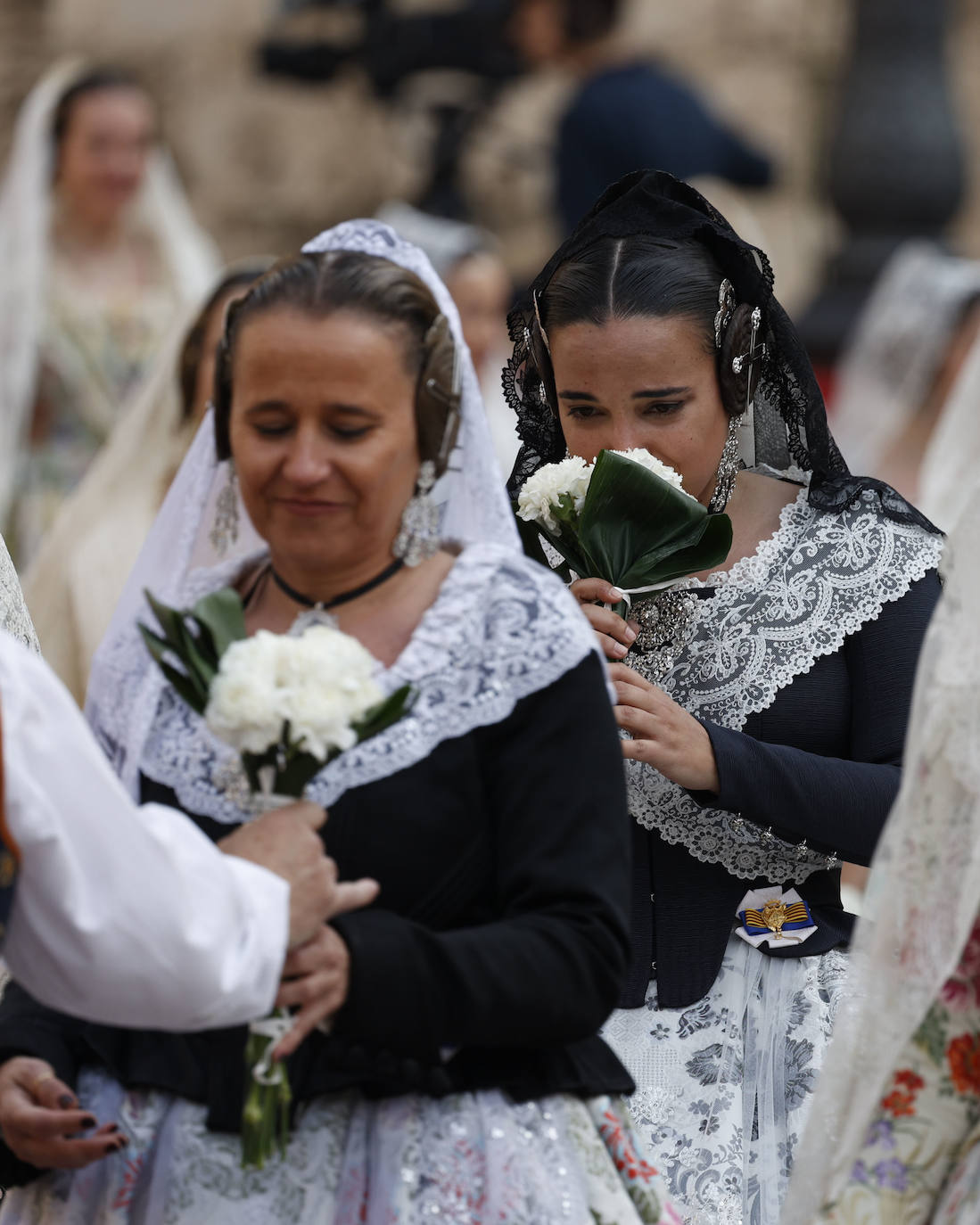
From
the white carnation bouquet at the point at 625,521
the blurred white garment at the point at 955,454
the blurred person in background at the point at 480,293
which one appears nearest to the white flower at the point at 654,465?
the white carnation bouquet at the point at 625,521

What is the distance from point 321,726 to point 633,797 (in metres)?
A: 1.19

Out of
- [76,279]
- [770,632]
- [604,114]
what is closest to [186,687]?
[770,632]

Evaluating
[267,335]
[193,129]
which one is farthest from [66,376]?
[267,335]

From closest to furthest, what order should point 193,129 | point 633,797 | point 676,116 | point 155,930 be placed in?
point 155,930
point 633,797
point 676,116
point 193,129

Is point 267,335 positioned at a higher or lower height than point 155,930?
higher

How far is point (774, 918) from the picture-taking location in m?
3.48

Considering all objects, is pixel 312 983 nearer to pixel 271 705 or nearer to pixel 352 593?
pixel 271 705

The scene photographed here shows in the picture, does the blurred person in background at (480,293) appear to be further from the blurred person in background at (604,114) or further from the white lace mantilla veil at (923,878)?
the white lace mantilla veil at (923,878)

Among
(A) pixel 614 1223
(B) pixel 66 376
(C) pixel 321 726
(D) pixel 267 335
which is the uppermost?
(D) pixel 267 335

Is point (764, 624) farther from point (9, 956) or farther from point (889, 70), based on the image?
point (889, 70)

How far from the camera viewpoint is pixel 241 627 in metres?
2.56
